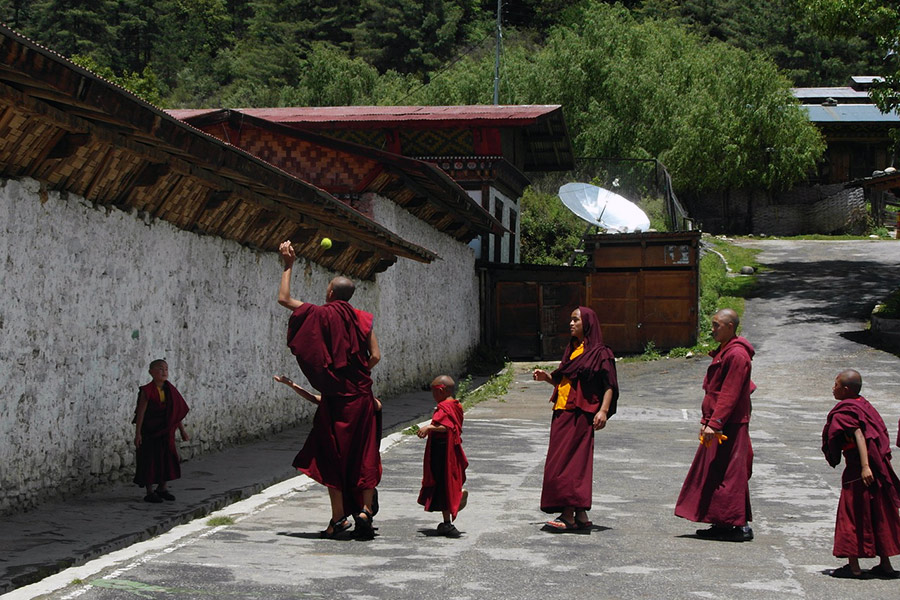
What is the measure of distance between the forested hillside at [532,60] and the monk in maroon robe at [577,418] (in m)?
28.5

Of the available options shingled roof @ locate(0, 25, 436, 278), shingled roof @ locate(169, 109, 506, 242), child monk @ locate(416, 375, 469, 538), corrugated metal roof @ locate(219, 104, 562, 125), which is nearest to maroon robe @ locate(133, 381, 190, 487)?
shingled roof @ locate(0, 25, 436, 278)

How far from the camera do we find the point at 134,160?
9812 mm

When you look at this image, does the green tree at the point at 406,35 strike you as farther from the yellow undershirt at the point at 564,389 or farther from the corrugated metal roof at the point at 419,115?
the yellow undershirt at the point at 564,389

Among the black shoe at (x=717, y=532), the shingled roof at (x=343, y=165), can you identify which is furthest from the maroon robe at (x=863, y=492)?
the shingled roof at (x=343, y=165)

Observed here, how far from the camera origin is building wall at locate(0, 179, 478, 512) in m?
8.30

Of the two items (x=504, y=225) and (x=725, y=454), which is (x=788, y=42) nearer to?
(x=504, y=225)

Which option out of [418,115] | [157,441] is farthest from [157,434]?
[418,115]

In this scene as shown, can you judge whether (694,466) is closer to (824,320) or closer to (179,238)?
(179,238)

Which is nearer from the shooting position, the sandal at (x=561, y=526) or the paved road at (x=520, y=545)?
the paved road at (x=520, y=545)

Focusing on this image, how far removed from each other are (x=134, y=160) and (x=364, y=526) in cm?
388

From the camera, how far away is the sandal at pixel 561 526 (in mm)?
8383

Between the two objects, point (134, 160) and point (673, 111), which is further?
point (673, 111)

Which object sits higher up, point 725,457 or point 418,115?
point 418,115

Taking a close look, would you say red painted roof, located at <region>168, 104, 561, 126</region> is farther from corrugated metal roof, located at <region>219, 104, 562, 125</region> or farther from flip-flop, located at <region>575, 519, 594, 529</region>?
flip-flop, located at <region>575, 519, 594, 529</region>
